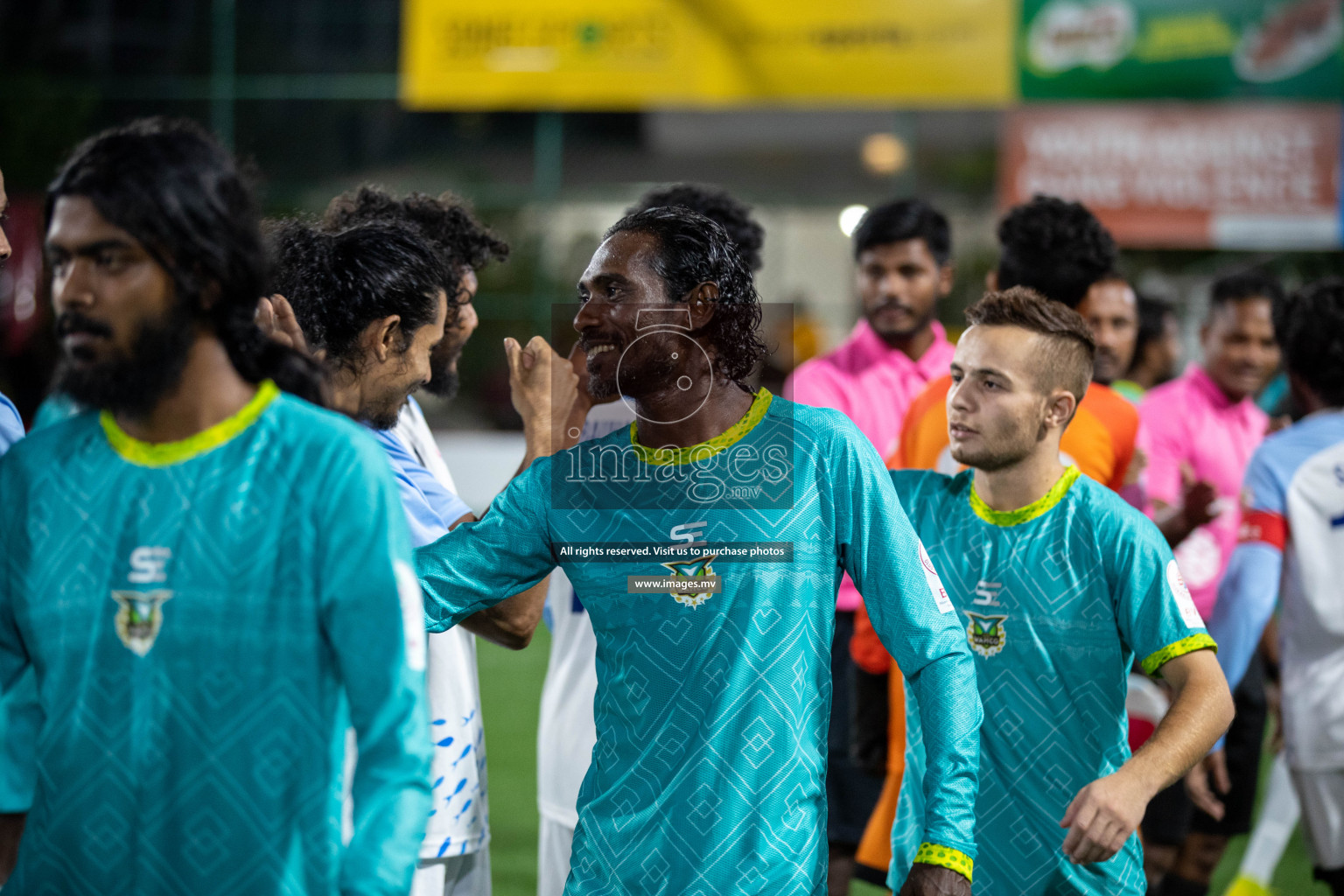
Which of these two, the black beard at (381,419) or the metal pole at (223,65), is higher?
the metal pole at (223,65)

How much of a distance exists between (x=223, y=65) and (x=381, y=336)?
1322 centimetres

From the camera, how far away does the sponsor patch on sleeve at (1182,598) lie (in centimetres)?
253

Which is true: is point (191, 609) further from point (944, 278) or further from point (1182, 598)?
point (944, 278)

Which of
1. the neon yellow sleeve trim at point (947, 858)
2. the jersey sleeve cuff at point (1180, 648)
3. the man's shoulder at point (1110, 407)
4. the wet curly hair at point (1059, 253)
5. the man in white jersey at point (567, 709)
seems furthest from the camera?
the wet curly hair at point (1059, 253)

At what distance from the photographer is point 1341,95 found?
40.7ft

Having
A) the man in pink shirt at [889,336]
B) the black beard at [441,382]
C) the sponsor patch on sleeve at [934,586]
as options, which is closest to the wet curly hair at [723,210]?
the man in pink shirt at [889,336]

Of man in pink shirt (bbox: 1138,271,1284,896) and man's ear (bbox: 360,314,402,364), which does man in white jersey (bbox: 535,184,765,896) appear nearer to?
man's ear (bbox: 360,314,402,364)

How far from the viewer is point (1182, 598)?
2.56 m

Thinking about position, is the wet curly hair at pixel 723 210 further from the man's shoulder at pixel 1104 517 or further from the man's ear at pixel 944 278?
the man's shoulder at pixel 1104 517

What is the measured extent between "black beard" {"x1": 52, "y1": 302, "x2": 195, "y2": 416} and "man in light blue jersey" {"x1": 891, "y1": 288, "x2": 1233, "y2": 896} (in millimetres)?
1623

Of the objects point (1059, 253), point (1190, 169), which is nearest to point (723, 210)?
point (1059, 253)

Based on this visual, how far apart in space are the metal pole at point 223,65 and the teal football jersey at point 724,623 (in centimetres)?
1294

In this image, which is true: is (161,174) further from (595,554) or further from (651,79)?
(651,79)

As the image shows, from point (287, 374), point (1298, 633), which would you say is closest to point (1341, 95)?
point (1298, 633)
